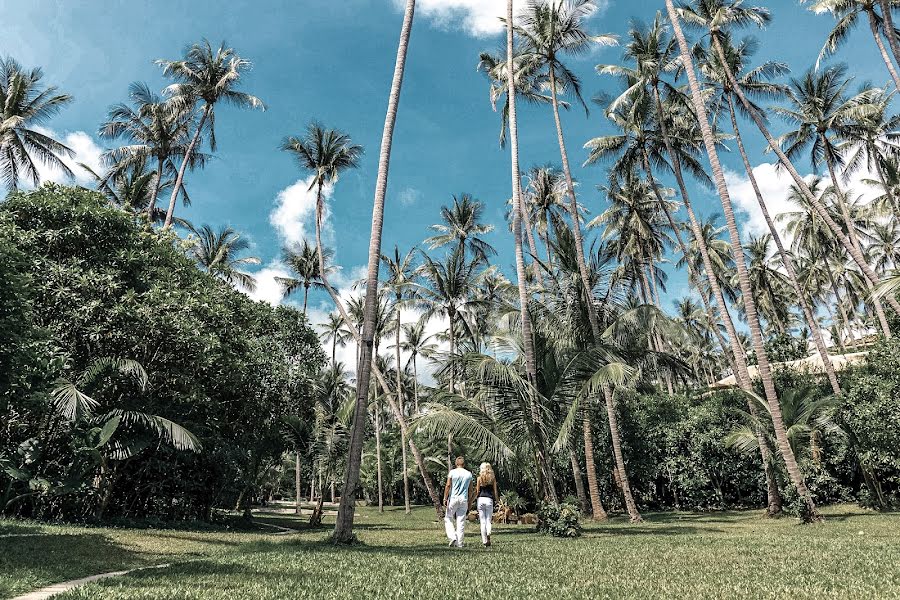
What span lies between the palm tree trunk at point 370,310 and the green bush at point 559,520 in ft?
16.7

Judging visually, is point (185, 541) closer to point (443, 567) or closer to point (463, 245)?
point (443, 567)

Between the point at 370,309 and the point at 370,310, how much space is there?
23 millimetres

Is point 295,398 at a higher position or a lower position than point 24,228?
lower

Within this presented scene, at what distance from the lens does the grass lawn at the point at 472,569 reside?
17.1ft

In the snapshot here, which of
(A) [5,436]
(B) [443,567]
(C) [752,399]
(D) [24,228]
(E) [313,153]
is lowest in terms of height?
(B) [443,567]

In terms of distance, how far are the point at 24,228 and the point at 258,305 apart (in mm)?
8442

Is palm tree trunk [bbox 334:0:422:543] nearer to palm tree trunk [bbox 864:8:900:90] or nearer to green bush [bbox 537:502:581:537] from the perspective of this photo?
green bush [bbox 537:502:581:537]

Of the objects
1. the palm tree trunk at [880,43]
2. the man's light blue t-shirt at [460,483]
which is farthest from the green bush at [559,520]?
the palm tree trunk at [880,43]

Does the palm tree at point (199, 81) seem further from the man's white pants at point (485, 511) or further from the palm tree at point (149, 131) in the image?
the man's white pants at point (485, 511)

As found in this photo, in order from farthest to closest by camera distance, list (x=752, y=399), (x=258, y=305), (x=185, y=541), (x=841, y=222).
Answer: (x=841, y=222) < (x=258, y=305) < (x=752, y=399) < (x=185, y=541)

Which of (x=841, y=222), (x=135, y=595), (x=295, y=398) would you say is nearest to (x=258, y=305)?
(x=295, y=398)

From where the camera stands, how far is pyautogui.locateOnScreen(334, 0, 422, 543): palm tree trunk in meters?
10.8

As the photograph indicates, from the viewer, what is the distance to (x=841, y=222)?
33.2m

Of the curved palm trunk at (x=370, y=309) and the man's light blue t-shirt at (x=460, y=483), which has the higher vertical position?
the curved palm trunk at (x=370, y=309)
